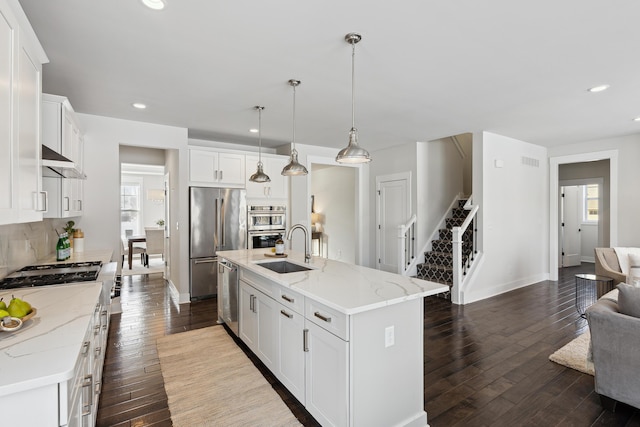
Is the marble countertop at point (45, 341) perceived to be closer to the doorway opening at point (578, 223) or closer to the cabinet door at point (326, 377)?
the cabinet door at point (326, 377)

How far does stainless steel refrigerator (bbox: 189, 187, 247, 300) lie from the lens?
4.85 metres

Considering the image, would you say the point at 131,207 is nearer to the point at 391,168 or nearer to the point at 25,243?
the point at 25,243

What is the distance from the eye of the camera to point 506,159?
5449mm

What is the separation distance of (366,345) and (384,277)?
A: 695 millimetres

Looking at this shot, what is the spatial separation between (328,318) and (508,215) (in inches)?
190

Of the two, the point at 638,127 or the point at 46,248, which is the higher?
the point at 638,127

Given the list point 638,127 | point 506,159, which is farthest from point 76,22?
point 638,127

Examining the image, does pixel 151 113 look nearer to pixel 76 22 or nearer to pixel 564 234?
pixel 76 22

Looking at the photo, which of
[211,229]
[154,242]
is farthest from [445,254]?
[154,242]

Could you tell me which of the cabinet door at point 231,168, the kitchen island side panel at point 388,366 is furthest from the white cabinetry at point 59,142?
the kitchen island side panel at point 388,366

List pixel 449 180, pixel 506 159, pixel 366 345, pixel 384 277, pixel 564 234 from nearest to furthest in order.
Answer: pixel 366 345
pixel 384 277
pixel 506 159
pixel 449 180
pixel 564 234

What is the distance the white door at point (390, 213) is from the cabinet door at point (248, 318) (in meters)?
3.76

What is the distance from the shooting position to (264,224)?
5488 millimetres

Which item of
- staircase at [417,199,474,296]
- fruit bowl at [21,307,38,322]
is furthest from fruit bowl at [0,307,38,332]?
staircase at [417,199,474,296]
